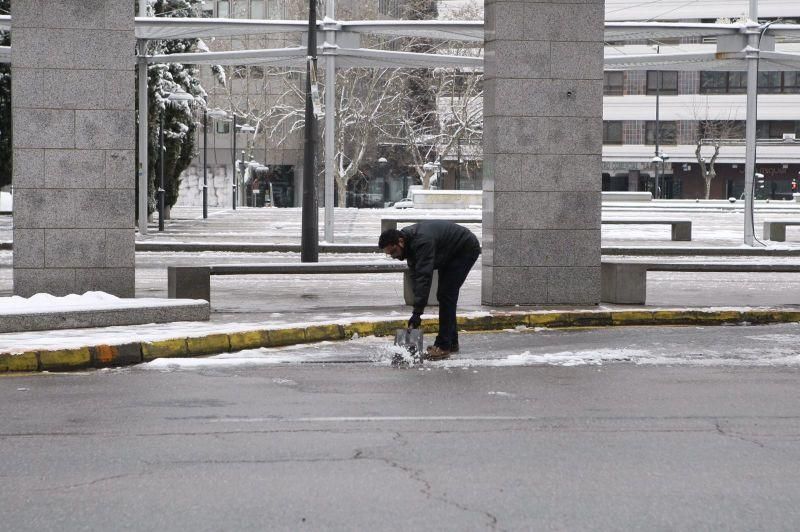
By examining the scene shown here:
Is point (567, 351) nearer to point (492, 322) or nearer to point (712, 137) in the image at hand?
point (492, 322)

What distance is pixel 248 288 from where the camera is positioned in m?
18.5

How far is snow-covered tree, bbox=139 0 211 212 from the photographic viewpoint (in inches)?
1442

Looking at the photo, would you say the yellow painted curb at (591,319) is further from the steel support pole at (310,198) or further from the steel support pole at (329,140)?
the steel support pole at (329,140)

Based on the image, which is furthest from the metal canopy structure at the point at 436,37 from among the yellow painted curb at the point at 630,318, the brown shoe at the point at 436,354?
the brown shoe at the point at 436,354

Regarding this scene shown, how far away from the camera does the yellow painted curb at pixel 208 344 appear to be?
444 inches

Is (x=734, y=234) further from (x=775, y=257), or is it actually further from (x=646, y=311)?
(x=646, y=311)

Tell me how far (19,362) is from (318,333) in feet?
Result: 10.8

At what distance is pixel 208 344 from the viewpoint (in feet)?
37.4

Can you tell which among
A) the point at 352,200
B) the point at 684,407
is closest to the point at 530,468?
the point at 684,407

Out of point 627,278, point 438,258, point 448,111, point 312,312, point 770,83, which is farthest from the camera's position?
point 770,83

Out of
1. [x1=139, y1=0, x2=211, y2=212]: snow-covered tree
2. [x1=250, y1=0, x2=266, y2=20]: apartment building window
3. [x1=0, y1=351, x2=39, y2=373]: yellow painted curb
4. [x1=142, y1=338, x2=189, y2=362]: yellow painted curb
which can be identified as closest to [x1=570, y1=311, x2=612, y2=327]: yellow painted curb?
[x1=142, y1=338, x2=189, y2=362]: yellow painted curb

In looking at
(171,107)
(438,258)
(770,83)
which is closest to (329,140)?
(171,107)

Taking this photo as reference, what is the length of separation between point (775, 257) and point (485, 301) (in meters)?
14.0

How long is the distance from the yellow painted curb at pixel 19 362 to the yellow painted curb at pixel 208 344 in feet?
4.87
